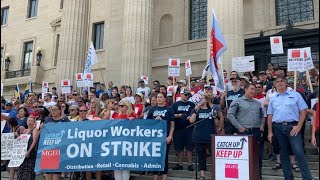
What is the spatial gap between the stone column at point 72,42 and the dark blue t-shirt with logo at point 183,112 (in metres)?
10.8

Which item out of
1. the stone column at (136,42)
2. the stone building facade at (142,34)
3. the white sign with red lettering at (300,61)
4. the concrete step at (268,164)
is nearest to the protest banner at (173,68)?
the stone building facade at (142,34)

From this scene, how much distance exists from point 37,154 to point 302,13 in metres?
14.2

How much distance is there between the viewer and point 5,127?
9570 millimetres

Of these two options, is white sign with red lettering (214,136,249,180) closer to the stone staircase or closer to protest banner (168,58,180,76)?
the stone staircase

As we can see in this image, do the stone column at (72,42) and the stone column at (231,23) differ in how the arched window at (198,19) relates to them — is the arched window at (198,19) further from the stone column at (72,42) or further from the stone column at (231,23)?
the stone column at (231,23)

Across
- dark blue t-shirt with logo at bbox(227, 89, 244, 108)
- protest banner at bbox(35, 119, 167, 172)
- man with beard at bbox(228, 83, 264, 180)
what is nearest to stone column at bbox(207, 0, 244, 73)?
dark blue t-shirt with logo at bbox(227, 89, 244, 108)

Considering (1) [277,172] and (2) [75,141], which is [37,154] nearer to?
(2) [75,141]

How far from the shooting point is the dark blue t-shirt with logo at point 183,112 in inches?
342

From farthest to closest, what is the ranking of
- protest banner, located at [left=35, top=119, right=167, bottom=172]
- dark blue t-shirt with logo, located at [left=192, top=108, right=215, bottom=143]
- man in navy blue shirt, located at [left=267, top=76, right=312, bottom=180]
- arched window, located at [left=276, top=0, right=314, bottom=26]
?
arched window, located at [left=276, top=0, right=314, bottom=26]
dark blue t-shirt with logo, located at [left=192, top=108, right=215, bottom=143]
protest banner, located at [left=35, top=119, right=167, bottom=172]
man in navy blue shirt, located at [left=267, top=76, right=312, bottom=180]

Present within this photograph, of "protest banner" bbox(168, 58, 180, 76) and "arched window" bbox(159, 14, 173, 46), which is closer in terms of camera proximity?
"protest banner" bbox(168, 58, 180, 76)

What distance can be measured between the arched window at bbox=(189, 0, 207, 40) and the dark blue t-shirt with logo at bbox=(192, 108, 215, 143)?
1305cm

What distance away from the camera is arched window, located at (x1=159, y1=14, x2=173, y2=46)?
22.3 meters

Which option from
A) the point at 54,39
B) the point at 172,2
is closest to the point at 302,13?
the point at 172,2

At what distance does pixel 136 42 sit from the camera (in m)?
16.8
